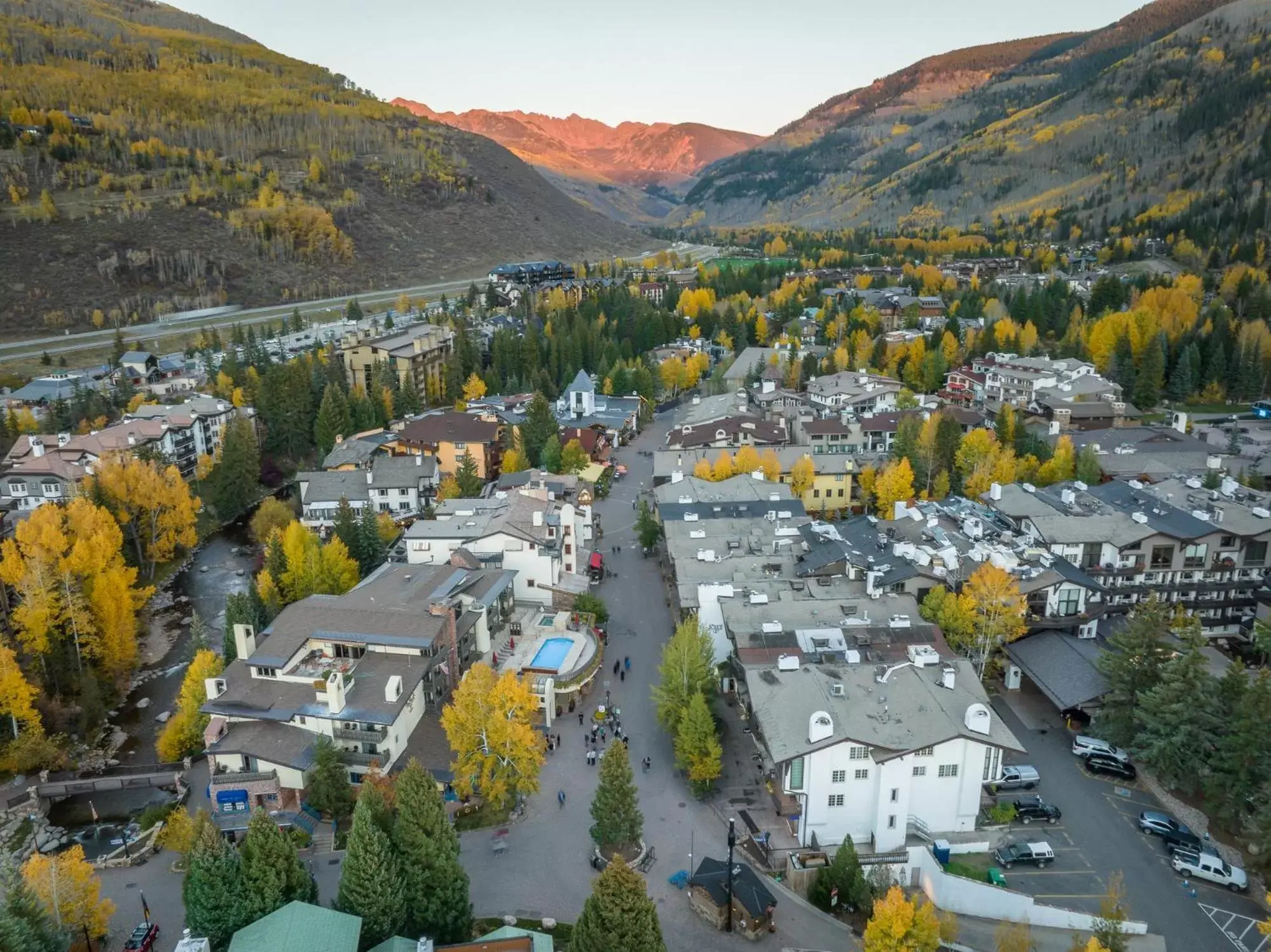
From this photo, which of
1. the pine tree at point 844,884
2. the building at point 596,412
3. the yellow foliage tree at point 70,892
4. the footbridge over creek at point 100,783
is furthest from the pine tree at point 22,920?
the building at point 596,412

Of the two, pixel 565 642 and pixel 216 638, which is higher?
pixel 565 642

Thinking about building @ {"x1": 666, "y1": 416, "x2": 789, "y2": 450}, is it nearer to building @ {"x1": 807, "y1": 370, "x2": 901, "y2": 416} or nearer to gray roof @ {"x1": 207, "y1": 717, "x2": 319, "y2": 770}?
building @ {"x1": 807, "y1": 370, "x2": 901, "y2": 416}

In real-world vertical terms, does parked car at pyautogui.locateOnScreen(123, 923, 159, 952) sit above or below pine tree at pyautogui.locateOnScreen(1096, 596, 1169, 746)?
below

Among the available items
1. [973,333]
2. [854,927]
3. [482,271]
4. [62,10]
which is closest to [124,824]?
[854,927]

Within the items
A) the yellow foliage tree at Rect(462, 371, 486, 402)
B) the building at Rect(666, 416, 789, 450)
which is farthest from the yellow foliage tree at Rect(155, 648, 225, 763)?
the yellow foliage tree at Rect(462, 371, 486, 402)

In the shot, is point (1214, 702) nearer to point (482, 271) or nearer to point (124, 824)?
point (124, 824)

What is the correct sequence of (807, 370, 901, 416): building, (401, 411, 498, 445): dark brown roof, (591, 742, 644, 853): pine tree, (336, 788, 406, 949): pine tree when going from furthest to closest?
(807, 370, 901, 416): building < (401, 411, 498, 445): dark brown roof < (591, 742, 644, 853): pine tree < (336, 788, 406, 949): pine tree
